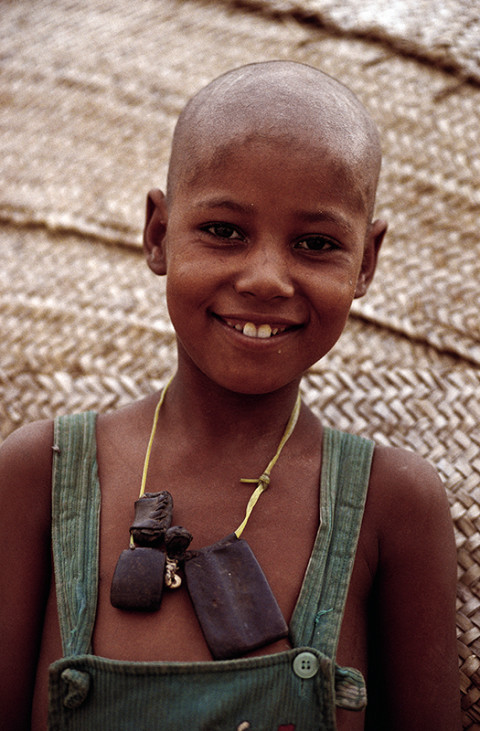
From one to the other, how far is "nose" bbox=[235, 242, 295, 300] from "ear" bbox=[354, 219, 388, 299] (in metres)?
0.26

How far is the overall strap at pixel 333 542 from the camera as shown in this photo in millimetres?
1198

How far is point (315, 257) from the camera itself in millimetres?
1232

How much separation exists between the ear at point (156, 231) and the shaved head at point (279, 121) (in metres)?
0.07

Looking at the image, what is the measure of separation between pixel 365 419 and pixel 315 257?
687 mm

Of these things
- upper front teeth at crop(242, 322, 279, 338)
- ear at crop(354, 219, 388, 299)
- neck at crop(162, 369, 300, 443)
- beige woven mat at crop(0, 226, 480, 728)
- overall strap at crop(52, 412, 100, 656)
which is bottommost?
beige woven mat at crop(0, 226, 480, 728)

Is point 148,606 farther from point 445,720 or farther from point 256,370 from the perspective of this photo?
point 445,720

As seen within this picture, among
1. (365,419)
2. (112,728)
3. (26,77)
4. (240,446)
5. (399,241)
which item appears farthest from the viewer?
(26,77)

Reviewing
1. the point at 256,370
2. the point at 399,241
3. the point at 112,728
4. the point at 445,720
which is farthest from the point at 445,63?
the point at 112,728

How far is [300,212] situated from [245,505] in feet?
1.65

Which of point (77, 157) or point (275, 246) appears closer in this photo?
point (275, 246)

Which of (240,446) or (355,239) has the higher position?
(355,239)

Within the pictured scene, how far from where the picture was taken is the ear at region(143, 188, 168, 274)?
142 centimetres

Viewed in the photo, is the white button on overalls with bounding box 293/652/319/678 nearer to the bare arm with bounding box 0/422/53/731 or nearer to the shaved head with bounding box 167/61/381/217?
the bare arm with bounding box 0/422/53/731

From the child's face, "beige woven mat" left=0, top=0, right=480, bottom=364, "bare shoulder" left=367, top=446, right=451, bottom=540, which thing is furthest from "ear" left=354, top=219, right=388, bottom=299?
"beige woven mat" left=0, top=0, right=480, bottom=364
